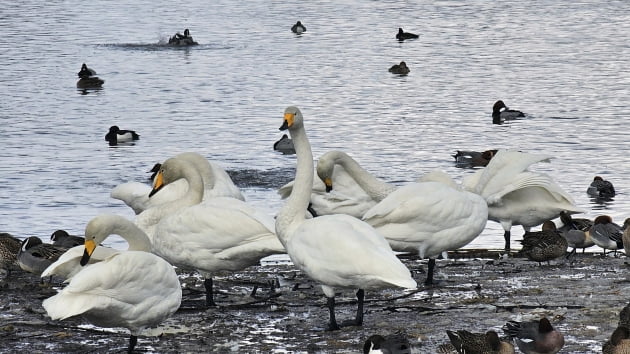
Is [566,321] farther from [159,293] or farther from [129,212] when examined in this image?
[129,212]

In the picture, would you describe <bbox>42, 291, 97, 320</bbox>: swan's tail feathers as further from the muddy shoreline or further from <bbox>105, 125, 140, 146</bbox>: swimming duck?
<bbox>105, 125, 140, 146</bbox>: swimming duck

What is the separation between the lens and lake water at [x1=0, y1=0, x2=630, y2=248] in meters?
19.3

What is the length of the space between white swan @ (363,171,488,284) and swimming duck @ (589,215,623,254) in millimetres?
2042

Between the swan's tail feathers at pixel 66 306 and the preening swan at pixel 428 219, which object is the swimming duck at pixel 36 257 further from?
the swan's tail feathers at pixel 66 306

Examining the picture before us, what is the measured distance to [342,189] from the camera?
12883mm

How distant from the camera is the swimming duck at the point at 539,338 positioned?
7820mm

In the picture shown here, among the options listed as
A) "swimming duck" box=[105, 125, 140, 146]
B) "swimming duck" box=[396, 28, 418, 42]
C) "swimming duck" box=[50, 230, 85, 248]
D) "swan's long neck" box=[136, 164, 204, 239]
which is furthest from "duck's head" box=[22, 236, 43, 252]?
"swimming duck" box=[396, 28, 418, 42]

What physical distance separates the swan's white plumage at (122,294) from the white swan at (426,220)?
2456 millimetres

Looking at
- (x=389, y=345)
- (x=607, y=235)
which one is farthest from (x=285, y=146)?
(x=389, y=345)

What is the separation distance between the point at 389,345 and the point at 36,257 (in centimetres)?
436

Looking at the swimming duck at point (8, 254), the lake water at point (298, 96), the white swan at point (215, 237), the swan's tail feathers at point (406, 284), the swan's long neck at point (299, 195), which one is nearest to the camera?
the swan's tail feathers at point (406, 284)

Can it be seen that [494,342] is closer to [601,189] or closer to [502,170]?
[502,170]

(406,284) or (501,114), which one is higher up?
(406,284)

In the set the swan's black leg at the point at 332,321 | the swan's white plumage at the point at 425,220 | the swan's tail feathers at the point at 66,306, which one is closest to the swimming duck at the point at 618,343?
the swan's black leg at the point at 332,321
